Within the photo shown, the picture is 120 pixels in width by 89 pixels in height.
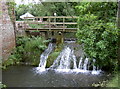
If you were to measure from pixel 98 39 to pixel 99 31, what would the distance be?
29 centimetres

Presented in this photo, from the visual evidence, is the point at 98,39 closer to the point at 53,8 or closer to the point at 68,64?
the point at 68,64

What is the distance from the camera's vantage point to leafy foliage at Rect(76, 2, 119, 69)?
5.58 metres

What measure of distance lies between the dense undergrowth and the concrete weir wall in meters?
0.37

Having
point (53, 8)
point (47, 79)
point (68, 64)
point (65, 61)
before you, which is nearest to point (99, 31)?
point (47, 79)

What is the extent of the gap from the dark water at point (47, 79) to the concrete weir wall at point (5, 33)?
1.29 meters

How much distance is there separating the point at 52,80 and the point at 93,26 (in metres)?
2.60

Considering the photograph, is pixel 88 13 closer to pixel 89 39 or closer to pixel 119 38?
pixel 89 39

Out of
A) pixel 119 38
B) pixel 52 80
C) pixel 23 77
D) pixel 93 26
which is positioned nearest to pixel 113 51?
pixel 119 38

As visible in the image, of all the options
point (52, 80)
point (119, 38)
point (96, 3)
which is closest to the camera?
point (119, 38)

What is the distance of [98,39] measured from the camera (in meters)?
5.95

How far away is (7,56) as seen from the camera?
28.7ft

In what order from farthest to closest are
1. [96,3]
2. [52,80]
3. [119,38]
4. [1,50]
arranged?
1. [1,50]
2. [52,80]
3. [96,3]
4. [119,38]

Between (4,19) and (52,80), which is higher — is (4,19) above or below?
above

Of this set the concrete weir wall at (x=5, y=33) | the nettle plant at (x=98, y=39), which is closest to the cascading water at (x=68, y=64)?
the nettle plant at (x=98, y=39)
